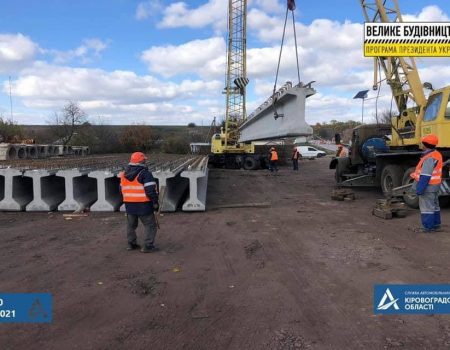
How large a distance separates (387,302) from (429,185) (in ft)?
14.4

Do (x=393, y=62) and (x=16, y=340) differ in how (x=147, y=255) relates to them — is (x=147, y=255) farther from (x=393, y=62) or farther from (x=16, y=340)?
(x=393, y=62)

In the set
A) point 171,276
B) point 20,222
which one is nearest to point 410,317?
point 171,276

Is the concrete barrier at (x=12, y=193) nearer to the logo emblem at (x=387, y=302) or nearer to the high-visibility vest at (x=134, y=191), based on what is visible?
the high-visibility vest at (x=134, y=191)

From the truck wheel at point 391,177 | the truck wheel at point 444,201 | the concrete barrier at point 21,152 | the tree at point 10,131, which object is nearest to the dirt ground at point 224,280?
the truck wheel at point 444,201

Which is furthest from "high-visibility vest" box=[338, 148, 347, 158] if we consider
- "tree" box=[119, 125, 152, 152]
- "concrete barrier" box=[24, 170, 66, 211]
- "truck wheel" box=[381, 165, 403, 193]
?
"tree" box=[119, 125, 152, 152]

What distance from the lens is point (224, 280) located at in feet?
17.9

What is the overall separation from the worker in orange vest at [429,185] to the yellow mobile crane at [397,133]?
2.37 meters

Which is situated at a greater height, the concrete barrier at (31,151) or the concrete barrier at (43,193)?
the concrete barrier at (31,151)

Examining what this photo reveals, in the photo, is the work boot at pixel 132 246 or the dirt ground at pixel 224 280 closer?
the dirt ground at pixel 224 280

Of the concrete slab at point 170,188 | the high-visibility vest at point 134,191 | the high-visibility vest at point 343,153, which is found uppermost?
the high-visibility vest at point 343,153

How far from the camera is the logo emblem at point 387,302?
4.19m

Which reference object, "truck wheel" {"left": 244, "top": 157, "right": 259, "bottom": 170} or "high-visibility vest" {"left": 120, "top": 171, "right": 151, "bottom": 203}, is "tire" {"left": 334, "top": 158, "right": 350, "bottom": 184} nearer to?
"high-visibility vest" {"left": 120, "top": 171, "right": 151, "bottom": 203}

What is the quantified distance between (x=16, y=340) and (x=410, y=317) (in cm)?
360

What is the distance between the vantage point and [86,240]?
7684mm
